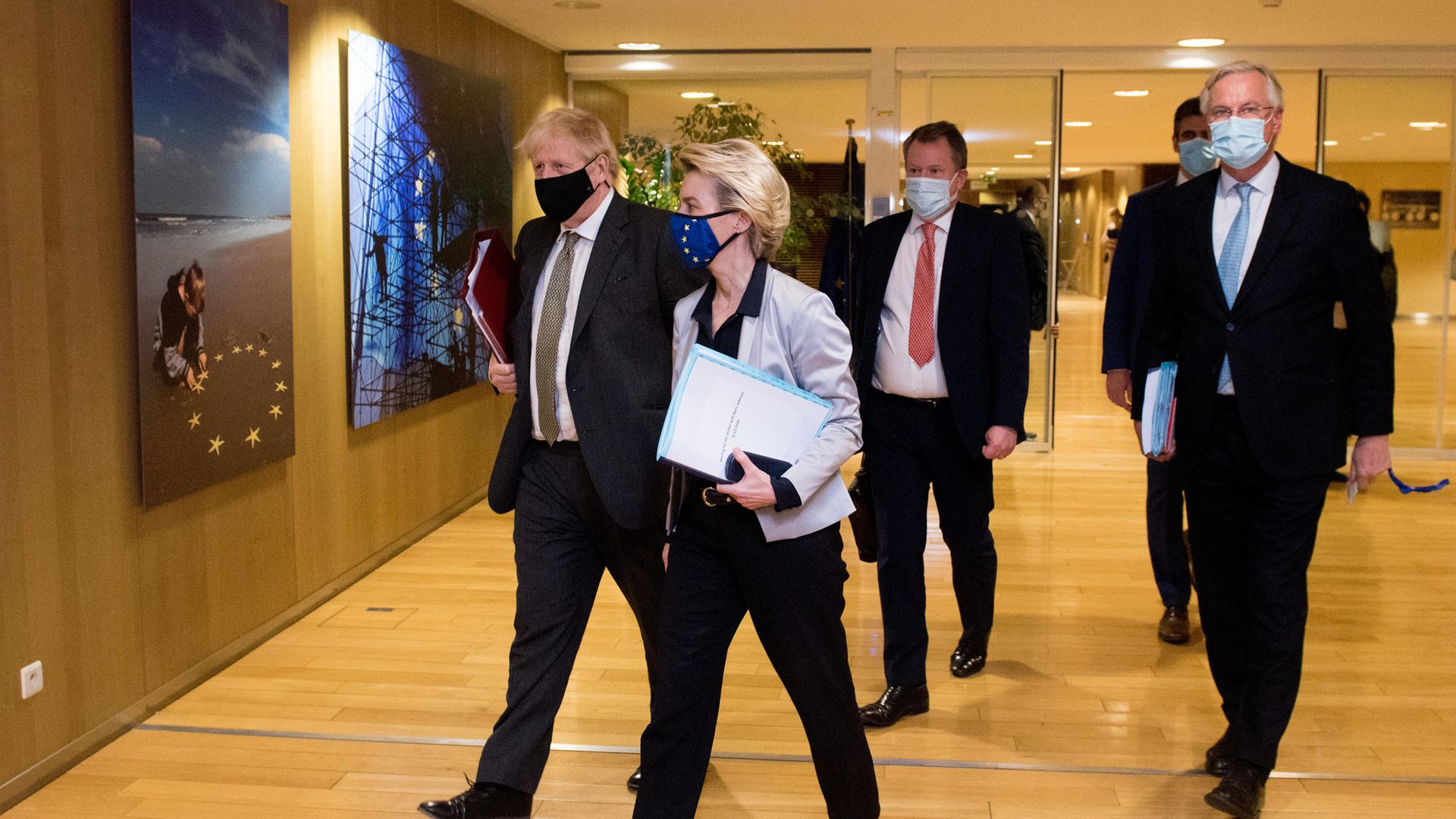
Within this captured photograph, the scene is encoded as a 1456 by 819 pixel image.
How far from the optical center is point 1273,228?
3.02 m

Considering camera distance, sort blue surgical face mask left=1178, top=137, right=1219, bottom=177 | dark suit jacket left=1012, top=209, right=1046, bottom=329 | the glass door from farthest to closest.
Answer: the glass door, dark suit jacket left=1012, top=209, right=1046, bottom=329, blue surgical face mask left=1178, top=137, right=1219, bottom=177

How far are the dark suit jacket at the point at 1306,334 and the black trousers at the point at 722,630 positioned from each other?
1126mm

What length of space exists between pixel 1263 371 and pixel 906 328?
1.07 m

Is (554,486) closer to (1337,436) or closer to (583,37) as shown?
(1337,436)

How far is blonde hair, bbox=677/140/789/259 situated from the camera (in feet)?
8.29

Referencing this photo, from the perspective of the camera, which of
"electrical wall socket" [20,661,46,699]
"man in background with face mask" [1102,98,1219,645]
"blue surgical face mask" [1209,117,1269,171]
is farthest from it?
"man in background with face mask" [1102,98,1219,645]

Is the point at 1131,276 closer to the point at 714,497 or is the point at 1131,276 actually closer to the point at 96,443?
the point at 714,497

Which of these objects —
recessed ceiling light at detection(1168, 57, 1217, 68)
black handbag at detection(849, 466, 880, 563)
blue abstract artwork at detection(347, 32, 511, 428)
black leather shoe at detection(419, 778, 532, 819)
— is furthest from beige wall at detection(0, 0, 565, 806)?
recessed ceiling light at detection(1168, 57, 1217, 68)

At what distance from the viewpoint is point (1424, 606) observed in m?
5.25

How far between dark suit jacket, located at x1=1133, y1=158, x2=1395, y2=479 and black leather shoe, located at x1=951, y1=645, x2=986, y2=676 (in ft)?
5.01

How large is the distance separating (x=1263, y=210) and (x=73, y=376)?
299cm

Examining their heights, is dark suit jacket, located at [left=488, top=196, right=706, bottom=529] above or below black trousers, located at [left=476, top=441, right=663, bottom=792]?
above

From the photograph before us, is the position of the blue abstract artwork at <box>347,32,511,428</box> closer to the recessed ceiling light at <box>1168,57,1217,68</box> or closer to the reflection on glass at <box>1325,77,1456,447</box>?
the recessed ceiling light at <box>1168,57,1217,68</box>

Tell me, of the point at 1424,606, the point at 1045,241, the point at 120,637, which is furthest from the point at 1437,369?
the point at 120,637
